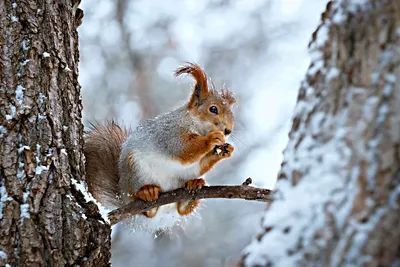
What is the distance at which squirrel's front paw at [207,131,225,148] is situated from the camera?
2.17 m

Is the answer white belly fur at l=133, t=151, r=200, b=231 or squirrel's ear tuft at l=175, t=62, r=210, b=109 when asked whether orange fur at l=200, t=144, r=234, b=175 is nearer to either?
white belly fur at l=133, t=151, r=200, b=231

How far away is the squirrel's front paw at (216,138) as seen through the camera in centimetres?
217

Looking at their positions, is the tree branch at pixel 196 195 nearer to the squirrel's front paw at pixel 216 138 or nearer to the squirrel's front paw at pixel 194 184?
the squirrel's front paw at pixel 194 184

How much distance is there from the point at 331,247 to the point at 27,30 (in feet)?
3.91

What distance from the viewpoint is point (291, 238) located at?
0.84 metres

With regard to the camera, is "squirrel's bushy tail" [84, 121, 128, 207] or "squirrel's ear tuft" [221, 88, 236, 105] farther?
"squirrel's ear tuft" [221, 88, 236, 105]

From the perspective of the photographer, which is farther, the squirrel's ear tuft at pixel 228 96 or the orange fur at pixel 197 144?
the squirrel's ear tuft at pixel 228 96

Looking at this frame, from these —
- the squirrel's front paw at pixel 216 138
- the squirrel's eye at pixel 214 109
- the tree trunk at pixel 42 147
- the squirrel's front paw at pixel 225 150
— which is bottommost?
the tree trunk at pixel 42 147

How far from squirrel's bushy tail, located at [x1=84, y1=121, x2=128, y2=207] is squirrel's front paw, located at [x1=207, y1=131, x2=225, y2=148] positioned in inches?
17.3

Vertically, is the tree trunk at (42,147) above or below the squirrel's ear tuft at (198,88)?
below

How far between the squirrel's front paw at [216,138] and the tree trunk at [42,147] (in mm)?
616

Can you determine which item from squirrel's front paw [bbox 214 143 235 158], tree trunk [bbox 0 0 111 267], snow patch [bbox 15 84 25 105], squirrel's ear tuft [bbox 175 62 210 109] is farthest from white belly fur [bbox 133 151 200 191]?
snow patch [bbox 15 84 25 105]

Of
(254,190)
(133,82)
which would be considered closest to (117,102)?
(133,82)

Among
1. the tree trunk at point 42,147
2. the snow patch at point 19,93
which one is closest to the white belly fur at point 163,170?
the tree trunk at point 42,147
